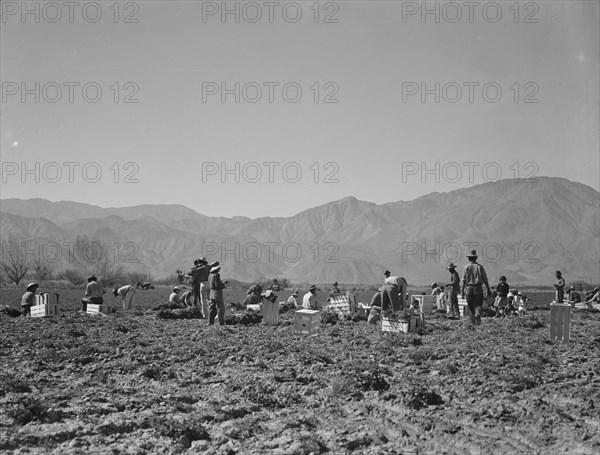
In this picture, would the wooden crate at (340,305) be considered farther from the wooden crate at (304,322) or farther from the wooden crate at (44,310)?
the wooden crate at (44,310)

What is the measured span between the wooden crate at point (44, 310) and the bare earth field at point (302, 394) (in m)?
6.53

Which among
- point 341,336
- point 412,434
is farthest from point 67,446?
point 341,336

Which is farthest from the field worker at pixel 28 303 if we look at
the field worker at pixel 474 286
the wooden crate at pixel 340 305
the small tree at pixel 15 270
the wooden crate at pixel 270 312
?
the small tree at pixel 15 270

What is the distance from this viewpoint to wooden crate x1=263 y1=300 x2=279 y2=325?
19.2 metres

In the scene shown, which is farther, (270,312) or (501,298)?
(501,298)

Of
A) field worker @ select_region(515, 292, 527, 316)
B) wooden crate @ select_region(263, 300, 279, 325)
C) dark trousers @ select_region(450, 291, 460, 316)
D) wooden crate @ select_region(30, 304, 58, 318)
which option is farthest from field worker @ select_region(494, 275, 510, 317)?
wooden crate @ select_region(30, 304, 58, 318)

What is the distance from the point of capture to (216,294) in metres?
18.2

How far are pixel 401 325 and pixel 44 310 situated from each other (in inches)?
510

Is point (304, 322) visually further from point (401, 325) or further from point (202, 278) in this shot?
point (202, 278)

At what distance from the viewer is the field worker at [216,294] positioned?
17922mm

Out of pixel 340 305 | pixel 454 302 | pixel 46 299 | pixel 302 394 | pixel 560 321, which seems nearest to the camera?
pixel 302 394

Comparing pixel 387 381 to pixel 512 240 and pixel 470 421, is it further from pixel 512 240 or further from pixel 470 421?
pixel 512 240

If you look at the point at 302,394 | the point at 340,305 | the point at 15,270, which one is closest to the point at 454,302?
the point at 340,305

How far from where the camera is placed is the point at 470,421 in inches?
300
